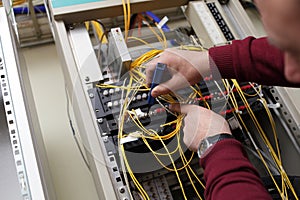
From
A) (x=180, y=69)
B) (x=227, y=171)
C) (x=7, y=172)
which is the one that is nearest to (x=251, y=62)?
(x=180, y=69)

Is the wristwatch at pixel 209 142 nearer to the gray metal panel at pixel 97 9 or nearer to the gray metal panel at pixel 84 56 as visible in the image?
the gray metal panel at pixel 84 56

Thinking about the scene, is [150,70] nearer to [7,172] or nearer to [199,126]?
[199,126]

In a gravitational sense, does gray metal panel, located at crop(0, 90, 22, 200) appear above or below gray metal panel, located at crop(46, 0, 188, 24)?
below

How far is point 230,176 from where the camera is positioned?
94 cm

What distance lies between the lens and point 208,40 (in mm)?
1526

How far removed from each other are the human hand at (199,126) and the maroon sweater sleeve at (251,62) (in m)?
0.14

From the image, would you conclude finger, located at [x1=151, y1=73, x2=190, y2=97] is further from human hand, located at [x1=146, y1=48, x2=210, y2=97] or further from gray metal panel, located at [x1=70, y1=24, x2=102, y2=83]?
gray metal panel, located at [x1=70, y1=24, x2=102, y2=83]

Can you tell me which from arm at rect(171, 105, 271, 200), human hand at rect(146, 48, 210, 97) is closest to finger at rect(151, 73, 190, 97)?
human hand at rect(146, 48, 210, 97)

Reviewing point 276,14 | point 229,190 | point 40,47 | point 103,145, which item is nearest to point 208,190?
point 229,190

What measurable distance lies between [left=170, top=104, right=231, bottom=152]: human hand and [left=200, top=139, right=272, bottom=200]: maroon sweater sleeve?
7cm

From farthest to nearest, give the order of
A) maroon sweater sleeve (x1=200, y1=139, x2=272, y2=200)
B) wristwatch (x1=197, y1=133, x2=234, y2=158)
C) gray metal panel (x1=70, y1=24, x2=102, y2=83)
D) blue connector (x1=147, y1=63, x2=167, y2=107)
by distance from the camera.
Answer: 1. gray metal panel (x1=70, y1=24, x2=102, y2=83)
2. blue connector (x1=147, y1=63, x2=167, y2=107)
3. wristwatch (x1=197, y1=133, x2=234, y2=158)
4. maroon sweater sleeve (x1=200, y1=139, x2=272, y2=200)

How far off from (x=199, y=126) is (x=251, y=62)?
0.22 metres

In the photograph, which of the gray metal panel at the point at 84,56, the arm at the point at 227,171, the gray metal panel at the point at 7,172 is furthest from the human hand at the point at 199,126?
the gray metal panel at the point at 7,172

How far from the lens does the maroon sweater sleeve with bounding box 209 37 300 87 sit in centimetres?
112
